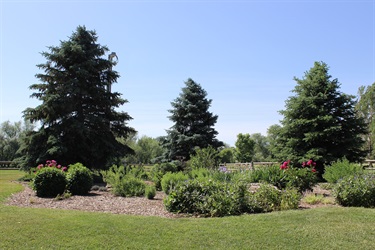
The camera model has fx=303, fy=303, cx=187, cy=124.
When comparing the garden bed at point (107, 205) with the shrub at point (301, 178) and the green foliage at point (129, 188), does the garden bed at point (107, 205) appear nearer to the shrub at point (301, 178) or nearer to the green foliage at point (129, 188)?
the green foliage at point (129, 188)

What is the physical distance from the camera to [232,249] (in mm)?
4473

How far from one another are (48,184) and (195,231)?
21.7 feet

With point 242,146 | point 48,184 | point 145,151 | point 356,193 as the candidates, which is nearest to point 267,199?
point 356,193

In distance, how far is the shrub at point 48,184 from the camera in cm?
985

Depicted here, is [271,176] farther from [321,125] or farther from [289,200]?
[321,125]

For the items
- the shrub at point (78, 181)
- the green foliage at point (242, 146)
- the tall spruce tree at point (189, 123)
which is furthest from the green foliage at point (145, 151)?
the shrub at point (78, 181)

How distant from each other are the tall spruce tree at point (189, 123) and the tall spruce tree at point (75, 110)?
388cm

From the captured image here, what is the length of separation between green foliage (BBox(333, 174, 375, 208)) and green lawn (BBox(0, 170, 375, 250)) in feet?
1.90

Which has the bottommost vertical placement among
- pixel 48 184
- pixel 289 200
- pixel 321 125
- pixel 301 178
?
pixel 289 200

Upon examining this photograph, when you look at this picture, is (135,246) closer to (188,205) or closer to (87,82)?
(188,205)

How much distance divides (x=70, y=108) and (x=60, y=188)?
8859 millimetres

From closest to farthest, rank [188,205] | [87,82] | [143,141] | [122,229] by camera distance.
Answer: [122,229] → [188,205] → [87,82] → [143,141]

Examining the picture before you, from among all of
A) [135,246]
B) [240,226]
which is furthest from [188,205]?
[135,246]

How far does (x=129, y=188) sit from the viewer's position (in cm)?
992
